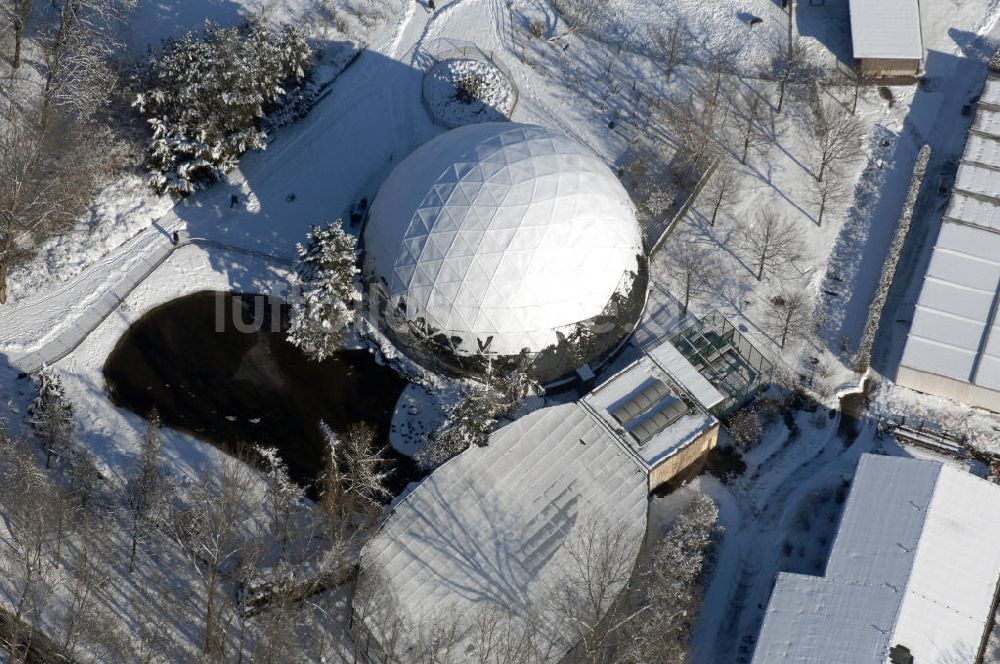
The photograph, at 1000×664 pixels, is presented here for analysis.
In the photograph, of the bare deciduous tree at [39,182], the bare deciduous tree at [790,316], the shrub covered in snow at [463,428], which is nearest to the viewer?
the shrub covered in snow at [463,428]

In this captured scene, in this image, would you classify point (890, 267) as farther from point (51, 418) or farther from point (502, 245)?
point (51, 418)

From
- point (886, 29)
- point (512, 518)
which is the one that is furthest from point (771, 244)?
point (512, 518)

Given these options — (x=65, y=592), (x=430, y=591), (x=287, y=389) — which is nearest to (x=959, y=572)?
(x=430, y=591)

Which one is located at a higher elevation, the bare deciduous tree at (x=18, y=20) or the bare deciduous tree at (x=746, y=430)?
the bare deciduous tree at (x=18, y=20)

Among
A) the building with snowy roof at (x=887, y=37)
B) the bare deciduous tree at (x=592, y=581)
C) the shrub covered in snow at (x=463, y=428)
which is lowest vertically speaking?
the bare deciduous tree at (x=592, y=581)

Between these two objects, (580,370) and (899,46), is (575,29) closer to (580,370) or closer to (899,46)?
(899,46)

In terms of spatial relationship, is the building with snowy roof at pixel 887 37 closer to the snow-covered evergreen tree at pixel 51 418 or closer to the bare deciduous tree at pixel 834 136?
the bare deciduous tree at pixel 834 136

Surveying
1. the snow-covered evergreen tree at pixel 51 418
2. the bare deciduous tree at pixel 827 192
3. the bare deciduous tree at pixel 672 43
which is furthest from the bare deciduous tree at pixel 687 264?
the snow-covered evergreen tree at pixel 51 418
